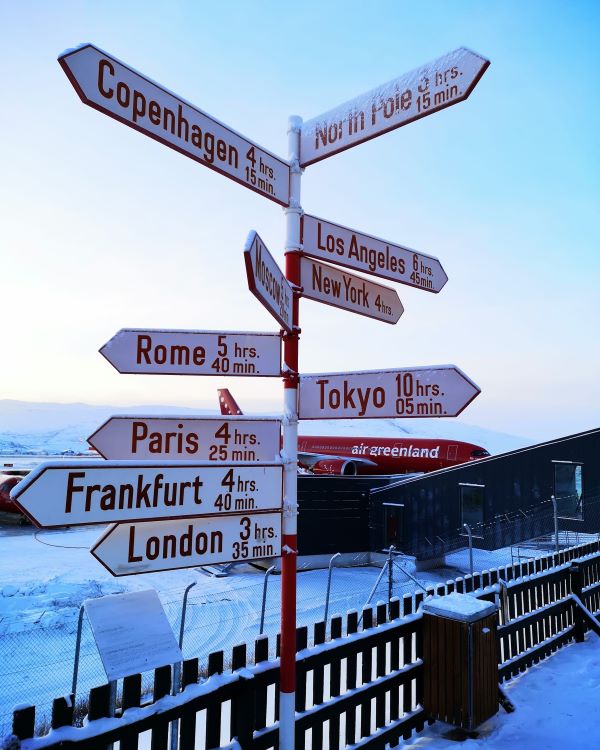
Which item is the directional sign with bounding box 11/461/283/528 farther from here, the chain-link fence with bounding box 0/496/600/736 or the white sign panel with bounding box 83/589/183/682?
the chain-link fence with bounding box 0/496/600/736

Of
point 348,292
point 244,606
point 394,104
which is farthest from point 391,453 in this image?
point 394,104

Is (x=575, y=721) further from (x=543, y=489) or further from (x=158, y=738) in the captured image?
(x=543, y=489)

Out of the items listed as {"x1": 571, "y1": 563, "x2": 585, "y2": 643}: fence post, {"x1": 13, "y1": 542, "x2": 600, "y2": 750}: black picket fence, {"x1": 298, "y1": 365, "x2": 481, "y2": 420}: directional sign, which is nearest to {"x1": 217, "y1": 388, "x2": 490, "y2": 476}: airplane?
{"x1": 571, "y1": 563, "x2": 585, "y2": 643}: fence post

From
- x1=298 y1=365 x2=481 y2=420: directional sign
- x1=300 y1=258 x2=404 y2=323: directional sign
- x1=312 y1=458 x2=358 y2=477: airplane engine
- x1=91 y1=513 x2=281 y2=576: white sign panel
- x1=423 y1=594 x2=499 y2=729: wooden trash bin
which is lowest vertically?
x1=423 y1=594 x2=499 y2=729: wooden trash bin

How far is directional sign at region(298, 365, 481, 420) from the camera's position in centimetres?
324

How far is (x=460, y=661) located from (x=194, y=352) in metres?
3.71

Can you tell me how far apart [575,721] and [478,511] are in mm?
13779

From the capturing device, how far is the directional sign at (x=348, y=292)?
3.63 meters

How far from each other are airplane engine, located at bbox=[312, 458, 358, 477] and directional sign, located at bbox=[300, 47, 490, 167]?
2168cm

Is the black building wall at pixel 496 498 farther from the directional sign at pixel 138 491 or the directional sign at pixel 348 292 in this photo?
the directional sign at pixel 138 491

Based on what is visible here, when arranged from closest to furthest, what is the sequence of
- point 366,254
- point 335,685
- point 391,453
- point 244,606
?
point 366,254 → point 335,685 → point 244,606 → point 391,453

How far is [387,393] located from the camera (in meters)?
3.42

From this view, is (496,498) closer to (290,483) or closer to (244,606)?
(244,606)

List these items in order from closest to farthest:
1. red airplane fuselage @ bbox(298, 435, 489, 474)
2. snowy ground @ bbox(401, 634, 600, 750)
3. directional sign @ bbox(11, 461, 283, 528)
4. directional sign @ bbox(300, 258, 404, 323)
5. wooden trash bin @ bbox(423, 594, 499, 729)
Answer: directional sign @ bbox(11, 461, 283, 528) → directional sign @ bbox(300, 258, 404, 323) → snowy ground @ bbox(401, 634, 600, 750) → wooden trash bin @ bbox(423, 594, 499, 729) → red airplane fuselage @ bbox(298, 435, 489, 474)
